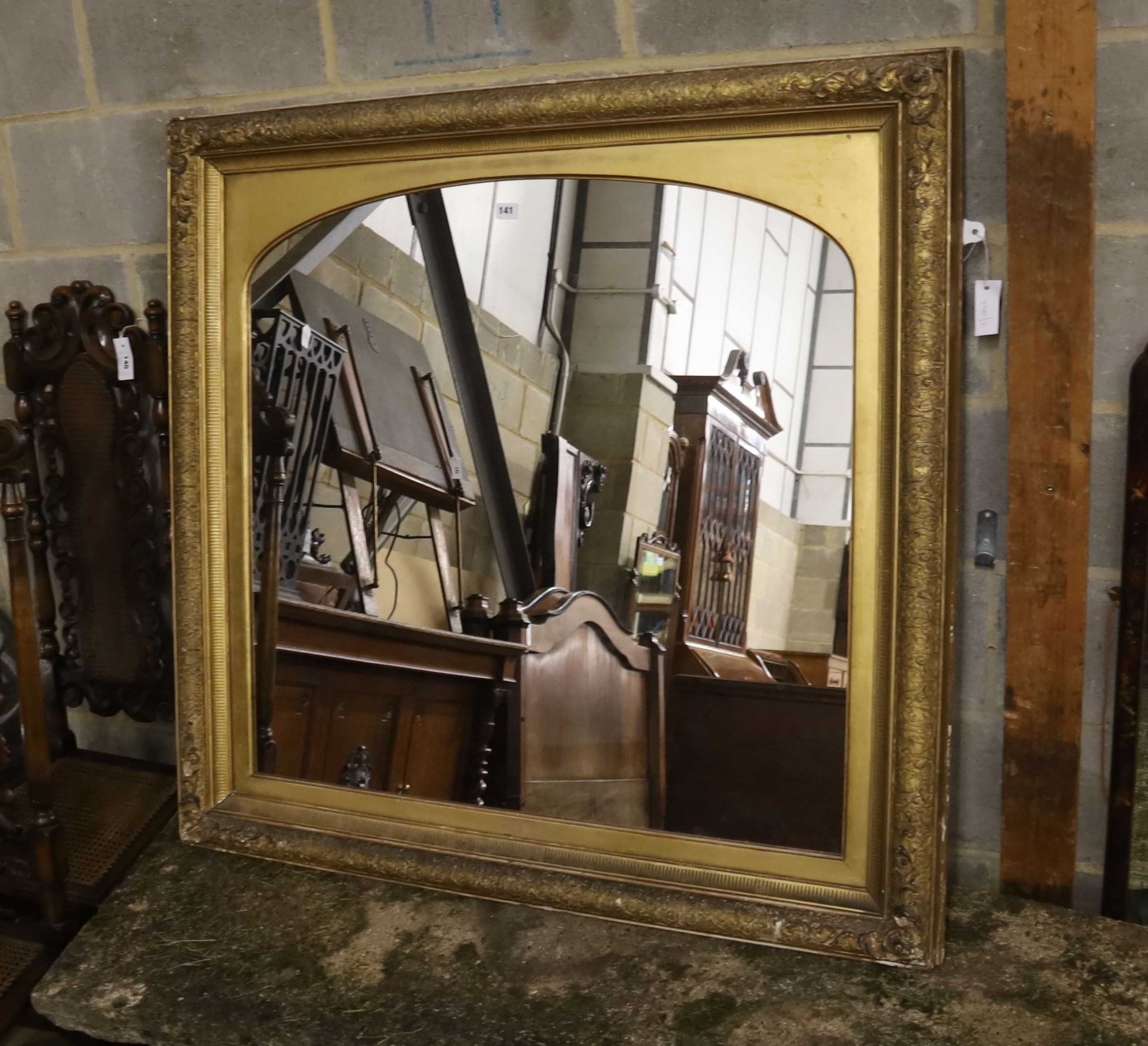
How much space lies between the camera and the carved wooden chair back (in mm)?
1897

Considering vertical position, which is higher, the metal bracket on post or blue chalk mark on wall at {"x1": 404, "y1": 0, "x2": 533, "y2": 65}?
blue chalk mark on wall at {"x1": 404, "y1": 0, "x2": 533, "y2": 65}

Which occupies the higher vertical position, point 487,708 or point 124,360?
point 124,360

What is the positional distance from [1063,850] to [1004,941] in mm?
153

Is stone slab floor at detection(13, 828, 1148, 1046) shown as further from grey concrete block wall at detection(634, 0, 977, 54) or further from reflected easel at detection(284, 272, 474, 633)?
grey concrete block wall at detection(634, 0, 977, 54)

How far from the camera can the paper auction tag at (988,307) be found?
57.9 inches

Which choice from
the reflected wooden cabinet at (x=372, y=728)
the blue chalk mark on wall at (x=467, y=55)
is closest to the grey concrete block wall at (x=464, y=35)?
the blue chalk mark on wall at (x=467, y=55)

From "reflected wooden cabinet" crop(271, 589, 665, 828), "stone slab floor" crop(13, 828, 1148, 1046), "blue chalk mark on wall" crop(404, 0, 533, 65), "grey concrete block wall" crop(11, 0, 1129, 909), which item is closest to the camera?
"stone slab floor" crop(13, 828, 1148, 1046)

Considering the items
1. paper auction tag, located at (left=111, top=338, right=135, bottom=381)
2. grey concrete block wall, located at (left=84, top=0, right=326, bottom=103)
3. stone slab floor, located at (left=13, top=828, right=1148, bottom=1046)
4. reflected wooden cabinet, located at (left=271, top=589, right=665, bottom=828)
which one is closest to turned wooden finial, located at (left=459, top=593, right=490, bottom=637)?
reflected wooden cabinet, located at (left=271, top=589, right=665, bottom=828)

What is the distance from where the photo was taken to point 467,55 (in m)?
1.67

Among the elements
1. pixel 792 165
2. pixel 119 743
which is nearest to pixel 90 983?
pixel 119 743

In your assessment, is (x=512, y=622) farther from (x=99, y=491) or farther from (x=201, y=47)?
(x=201, y=47)

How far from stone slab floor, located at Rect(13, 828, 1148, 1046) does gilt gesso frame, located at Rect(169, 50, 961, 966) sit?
49mm

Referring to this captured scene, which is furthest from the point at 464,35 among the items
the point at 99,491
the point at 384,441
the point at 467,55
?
the point at 99,491

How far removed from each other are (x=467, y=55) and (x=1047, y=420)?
3.23 ft
